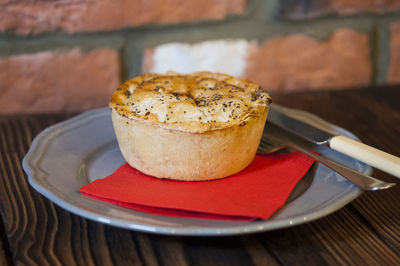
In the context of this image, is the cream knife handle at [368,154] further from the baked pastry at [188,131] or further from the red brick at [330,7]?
the red brick at [330,7]

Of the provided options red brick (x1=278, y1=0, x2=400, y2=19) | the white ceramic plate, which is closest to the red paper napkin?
the white ceramic plate

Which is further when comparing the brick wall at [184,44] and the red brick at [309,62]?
the red brick at [309,62]

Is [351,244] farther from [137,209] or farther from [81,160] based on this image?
[81,160]

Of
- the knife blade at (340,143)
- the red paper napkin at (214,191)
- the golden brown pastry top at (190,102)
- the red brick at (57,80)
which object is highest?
the golden brown pastry top at (190,102)

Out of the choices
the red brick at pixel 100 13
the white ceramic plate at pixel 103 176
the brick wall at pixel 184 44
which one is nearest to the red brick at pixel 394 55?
the brick wall at pixel 184 44

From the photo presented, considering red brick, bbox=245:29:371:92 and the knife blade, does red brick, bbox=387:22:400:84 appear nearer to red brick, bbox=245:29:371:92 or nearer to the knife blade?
red brick, bbox=245:29:371:92

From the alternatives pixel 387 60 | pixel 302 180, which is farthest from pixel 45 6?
pixel 387 60

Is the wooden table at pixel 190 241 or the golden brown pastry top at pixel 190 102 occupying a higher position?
the golden brown pastry top at pixel 190 102
